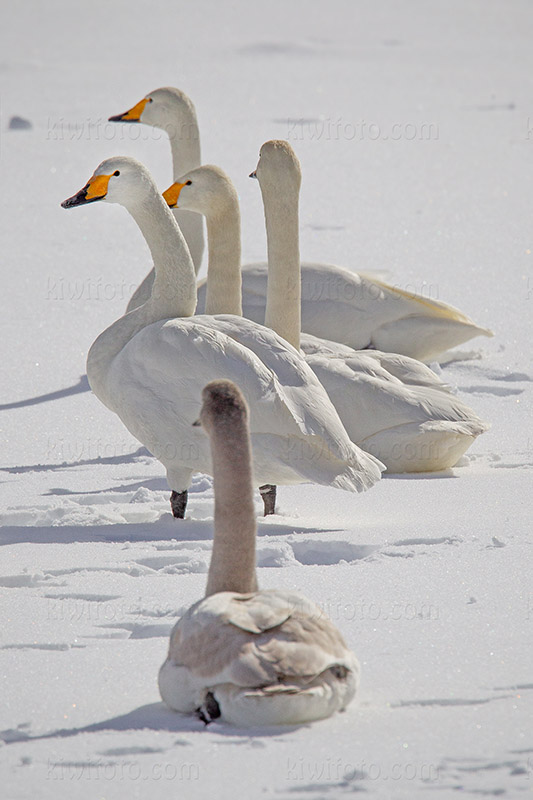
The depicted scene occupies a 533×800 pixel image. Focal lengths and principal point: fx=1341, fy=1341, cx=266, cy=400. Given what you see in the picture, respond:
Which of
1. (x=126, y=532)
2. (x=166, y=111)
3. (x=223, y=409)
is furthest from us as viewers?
(x=166, y=111)

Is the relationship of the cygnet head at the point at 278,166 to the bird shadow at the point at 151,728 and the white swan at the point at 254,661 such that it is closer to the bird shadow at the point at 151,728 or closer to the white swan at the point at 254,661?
the white swan at the point at 254,661

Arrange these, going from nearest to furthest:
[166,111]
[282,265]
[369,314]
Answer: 1. [282,265]
2. [369,314]
3. [166,111]

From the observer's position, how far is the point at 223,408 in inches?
134

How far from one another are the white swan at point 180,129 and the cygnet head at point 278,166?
1423 mm

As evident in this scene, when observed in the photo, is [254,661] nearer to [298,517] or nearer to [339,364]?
[298,517]

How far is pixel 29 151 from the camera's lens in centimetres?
1385

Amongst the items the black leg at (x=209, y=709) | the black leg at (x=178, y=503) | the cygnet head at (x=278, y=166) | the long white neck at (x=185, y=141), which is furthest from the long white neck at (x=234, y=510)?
the long white neck at (x=185, y=141)

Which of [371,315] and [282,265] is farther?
[371,315]

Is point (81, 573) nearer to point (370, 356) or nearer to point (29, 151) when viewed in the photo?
point (370, 356)

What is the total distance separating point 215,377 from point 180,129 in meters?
3.56

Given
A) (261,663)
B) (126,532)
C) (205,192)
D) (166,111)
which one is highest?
(166,111)

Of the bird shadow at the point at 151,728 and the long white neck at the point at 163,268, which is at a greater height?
the long white neck at the point at 163,268

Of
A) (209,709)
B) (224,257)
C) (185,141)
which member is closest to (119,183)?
(224,257)

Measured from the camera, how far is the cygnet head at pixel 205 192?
646 cm
